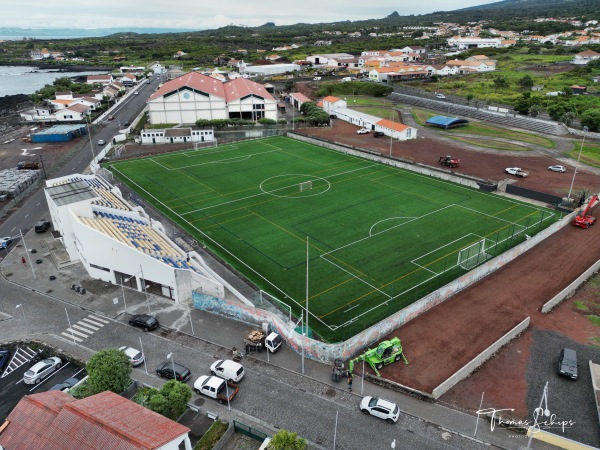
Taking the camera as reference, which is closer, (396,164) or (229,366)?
(229,366)

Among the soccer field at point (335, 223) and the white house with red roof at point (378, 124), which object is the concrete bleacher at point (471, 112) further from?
the soccer field at point (335, 223)

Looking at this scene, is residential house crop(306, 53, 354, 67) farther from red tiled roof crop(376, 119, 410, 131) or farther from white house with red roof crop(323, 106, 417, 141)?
red tiled roof crop(376, 119, 410, 131)

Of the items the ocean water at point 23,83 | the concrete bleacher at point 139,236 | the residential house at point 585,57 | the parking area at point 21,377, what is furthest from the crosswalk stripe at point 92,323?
the residential house at point 585,57

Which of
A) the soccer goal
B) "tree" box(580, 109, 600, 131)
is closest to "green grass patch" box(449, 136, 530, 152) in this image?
"tree" box(580, 109, 600, 131)

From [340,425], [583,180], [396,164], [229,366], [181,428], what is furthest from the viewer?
[396,164]

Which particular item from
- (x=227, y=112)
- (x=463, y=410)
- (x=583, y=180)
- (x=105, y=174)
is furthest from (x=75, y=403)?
(x=227, y=112)

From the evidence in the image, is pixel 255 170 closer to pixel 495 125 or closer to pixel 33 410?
pixel 33 410
